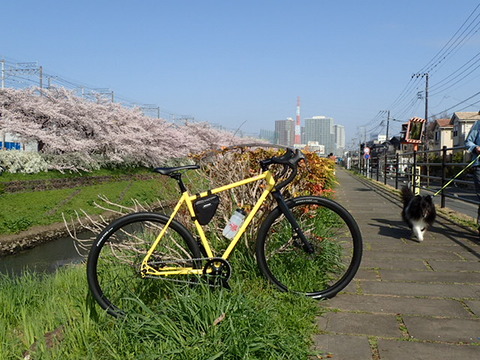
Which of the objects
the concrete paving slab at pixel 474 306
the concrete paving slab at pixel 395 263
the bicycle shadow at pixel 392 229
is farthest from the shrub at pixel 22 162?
the concrete paving slab at pixel 474 306

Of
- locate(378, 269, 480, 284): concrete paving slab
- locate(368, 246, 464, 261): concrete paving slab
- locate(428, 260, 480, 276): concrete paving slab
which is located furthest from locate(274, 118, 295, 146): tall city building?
locate(378, 269, 480, 284): concrete paving slab

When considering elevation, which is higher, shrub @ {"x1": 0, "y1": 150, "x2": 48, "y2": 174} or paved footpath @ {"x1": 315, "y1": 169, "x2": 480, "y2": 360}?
shrub @ {"x1": 0, "y1": 150, "x2": 48, "y2": 174}

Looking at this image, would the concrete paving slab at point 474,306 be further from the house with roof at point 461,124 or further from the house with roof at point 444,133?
the house with roof at point 444,133

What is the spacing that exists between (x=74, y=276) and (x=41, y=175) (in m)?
15.1

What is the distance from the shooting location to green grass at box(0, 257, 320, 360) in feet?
6.91

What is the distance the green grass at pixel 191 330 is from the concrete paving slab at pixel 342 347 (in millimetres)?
77

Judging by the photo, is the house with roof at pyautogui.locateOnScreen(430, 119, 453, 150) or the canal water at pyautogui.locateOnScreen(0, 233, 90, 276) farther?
the house with roof at pyautogui.locateOnScreen(430, 119, 453, 150)

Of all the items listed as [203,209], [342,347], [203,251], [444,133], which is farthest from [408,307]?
[444,133]

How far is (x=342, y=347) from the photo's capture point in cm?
243

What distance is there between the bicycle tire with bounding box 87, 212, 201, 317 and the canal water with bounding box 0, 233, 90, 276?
20.2ft

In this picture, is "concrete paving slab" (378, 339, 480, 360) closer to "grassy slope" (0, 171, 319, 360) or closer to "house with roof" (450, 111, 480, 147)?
"grassy slope" (0, 171, 319, 360)

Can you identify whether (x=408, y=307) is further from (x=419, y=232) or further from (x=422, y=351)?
(x=419, y=232)

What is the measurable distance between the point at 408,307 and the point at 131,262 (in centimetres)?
199

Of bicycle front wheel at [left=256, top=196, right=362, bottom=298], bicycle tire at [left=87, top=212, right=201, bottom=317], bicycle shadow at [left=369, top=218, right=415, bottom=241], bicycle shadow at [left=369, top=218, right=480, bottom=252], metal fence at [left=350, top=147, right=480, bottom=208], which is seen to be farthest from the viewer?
metal fence at [left=350, top=147, right=480, bottom=208]
